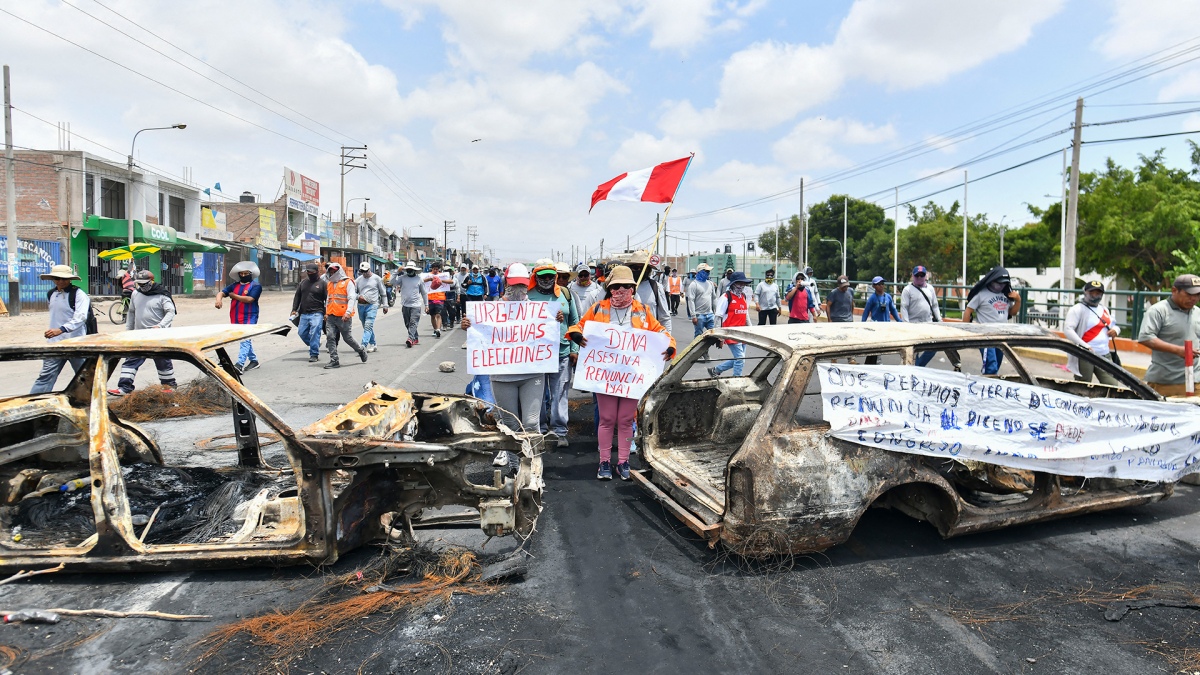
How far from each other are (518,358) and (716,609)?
2.98m

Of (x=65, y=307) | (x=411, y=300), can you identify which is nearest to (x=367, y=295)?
(x=411, y=300)

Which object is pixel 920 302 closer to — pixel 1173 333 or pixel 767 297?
pixel 767 297

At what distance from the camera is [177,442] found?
6.84 metres

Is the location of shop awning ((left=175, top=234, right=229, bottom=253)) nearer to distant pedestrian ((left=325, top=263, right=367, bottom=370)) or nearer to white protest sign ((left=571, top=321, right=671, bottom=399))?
distant pedestrian ((left=325, top=263, right=367, bottom=370))

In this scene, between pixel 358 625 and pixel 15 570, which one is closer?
pixel 358 625

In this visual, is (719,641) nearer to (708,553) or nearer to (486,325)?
(708,553)

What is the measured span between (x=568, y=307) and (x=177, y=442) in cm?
396

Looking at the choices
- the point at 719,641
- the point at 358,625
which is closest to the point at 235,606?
the point at 358,625

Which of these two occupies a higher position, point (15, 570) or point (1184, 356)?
point (1184, 356)

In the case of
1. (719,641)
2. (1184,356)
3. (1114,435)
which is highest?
(1184,356)

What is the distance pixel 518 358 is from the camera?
5.97 metres

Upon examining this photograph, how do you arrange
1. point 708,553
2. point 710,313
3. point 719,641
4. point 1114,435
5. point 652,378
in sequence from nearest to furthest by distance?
point 719,641, point 708,553, point 1114,435, point 652,378, point 710,313

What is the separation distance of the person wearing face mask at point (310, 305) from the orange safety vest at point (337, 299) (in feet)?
0.65

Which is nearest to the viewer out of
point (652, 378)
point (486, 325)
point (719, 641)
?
point (719, 641)
